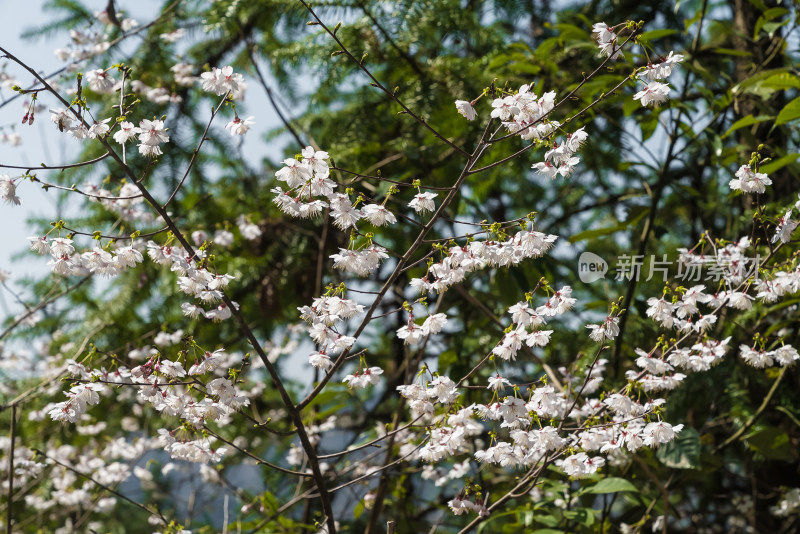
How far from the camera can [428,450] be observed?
1.37m

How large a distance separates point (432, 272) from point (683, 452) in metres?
0.94

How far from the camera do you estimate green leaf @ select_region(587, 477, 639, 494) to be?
163 centimetres

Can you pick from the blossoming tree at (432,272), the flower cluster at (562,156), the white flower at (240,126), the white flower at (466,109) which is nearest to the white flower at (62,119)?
the blossoming tree at (432,272)

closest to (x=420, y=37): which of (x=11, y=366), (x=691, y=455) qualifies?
(x=691, y=455)

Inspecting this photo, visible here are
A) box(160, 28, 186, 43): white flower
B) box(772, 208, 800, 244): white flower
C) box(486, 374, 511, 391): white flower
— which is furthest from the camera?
box(160, 28, 186, 43): white flower

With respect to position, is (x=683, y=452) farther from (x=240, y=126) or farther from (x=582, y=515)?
(x=240, y=126)

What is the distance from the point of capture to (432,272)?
126 centimetres

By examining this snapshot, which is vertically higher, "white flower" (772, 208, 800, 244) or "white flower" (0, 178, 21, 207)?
"white flower" (0, 178, 21, 207)

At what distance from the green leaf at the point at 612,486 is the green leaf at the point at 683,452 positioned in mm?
183

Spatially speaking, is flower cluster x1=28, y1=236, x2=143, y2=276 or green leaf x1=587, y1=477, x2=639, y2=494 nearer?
flower cluster x1=28, y1=236, x2=143, y2=276

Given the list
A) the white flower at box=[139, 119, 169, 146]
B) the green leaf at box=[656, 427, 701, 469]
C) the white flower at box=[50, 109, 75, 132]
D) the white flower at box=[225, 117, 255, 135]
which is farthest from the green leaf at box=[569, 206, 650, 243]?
the white flower at box=[50, 109, 75, 132]

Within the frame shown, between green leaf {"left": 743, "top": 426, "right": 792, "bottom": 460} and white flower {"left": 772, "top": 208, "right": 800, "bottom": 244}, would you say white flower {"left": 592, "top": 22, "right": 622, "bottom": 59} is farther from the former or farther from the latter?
green leaf {"left": 743, "top": 426, "right": 792, "bottom": 460}

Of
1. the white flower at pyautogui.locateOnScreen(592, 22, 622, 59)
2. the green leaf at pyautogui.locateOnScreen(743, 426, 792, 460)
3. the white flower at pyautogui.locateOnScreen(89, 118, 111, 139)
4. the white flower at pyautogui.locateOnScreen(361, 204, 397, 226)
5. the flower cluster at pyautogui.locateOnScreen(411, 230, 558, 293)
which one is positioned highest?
the white flower at pyautogui.locateOnScreen(592, 22, 622, 59)

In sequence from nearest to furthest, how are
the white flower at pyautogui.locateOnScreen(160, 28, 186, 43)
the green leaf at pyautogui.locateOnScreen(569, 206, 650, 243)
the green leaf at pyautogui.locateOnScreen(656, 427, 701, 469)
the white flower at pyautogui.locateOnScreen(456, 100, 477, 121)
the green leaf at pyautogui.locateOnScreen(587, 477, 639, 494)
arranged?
the white flower at pyautogui.locateOnScreen(456, 100, 477, 121), the green leaf at pyautogui.locateOnScreen(587, 477, 639, 494), the green leaf at pyautogui.locateOnScreen(656, 427, 701, 469), the green leaf at pyautogui.locateOnScreen(569, 206, 650, 243), the white flower at pyautogui.locateOnScreen(160, 28, 186, 43)
